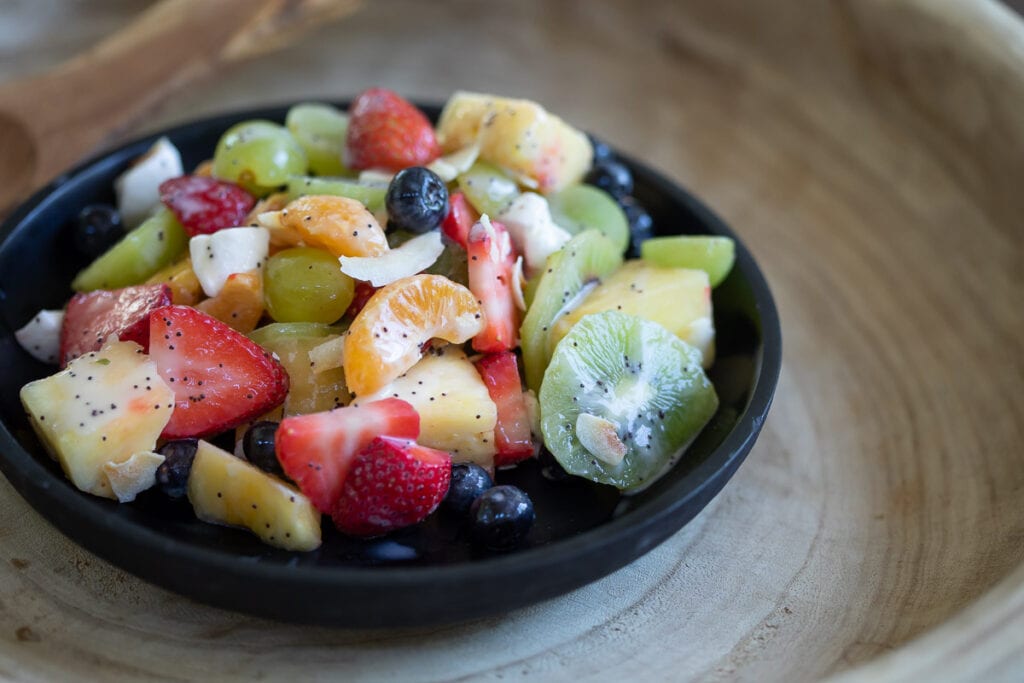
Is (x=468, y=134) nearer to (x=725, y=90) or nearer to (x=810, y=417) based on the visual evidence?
(x=810, y=417)

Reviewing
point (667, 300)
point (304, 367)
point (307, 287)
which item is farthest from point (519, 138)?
point (304, 367)

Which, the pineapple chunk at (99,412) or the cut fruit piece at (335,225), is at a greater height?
the cut fruit piece at (335,225)

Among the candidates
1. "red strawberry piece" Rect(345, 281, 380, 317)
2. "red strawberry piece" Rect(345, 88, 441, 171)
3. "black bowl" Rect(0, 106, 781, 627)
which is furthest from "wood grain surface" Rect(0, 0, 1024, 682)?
"red strawberry piece" Rect(345, 88, 441, 171)

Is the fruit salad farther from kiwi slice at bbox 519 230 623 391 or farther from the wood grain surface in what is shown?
the wood grain surface

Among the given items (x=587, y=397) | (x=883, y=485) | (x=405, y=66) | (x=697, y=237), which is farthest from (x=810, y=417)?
(x=405, y=66)

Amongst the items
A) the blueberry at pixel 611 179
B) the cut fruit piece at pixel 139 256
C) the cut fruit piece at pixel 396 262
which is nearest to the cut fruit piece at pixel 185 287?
the cut fruit piece at pixel 139 256

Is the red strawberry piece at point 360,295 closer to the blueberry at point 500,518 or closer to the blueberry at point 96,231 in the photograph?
the blueberry at point 500,518
